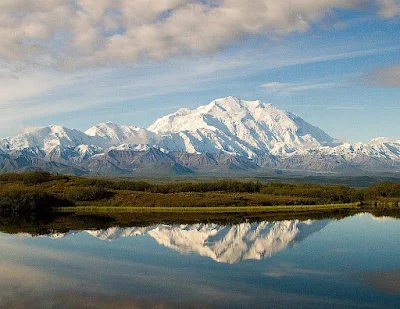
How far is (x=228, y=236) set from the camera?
82.4 m

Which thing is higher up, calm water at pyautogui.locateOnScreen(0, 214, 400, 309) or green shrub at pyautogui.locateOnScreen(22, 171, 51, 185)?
green shrub at pyautogui.locateOnScreen(22, 171, 51, 185)

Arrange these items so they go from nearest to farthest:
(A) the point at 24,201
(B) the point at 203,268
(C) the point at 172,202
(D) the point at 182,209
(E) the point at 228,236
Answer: (B) the point at 203,268
(E) the point at 228,236
(A) the point at 24,201
(D) the point at 182,209
(C) the point at 172,202

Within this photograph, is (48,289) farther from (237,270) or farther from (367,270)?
(367,270)

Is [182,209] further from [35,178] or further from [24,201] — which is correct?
[35,178]

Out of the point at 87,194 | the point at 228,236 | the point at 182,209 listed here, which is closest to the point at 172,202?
the point at 182,209

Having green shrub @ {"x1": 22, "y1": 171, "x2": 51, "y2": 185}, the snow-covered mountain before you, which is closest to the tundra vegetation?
green shrub @ {"x1": 22, "y1": 171, "x2": 51, "y2": 185}

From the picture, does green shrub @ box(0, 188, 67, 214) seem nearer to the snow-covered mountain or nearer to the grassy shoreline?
the grassy shoreline

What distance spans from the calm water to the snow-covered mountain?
162mm

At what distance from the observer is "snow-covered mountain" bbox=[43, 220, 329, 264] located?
68000 millimetres

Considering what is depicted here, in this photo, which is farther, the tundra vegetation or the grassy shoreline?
the grassy shoreline

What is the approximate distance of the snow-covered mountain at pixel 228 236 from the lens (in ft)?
223

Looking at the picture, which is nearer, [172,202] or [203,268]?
[203,268]

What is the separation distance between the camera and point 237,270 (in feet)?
183

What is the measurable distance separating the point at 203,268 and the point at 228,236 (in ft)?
84.6
